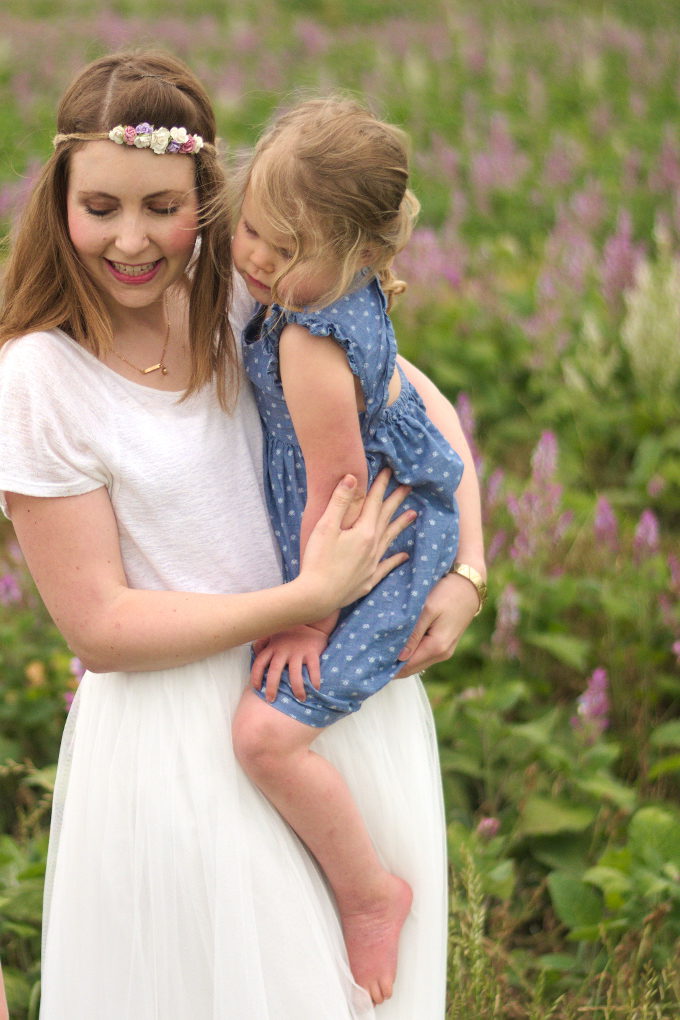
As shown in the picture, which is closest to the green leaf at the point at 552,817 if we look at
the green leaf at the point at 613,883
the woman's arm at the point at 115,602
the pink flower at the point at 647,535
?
the green leaf at the point at 613,883

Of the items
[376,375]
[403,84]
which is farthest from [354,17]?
[376,375]

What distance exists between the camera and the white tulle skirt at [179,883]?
1.80 m

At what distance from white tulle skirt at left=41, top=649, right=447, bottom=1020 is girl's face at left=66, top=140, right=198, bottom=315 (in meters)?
0.65

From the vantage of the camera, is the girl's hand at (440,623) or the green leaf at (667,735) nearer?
the girl's hand at (440,623)

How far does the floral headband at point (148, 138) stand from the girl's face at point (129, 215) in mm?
11

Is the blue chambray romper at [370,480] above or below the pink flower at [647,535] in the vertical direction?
above

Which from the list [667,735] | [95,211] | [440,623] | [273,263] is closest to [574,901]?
[667,735]

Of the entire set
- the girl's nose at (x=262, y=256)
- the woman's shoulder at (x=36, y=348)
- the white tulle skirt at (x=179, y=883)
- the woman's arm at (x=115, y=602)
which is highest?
the girl's nose at (x=262, y=256)

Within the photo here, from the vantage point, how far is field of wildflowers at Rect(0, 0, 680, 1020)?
2.54 meters

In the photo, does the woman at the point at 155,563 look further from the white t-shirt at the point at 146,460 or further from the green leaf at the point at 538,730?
the green leaf at the point at 538,730

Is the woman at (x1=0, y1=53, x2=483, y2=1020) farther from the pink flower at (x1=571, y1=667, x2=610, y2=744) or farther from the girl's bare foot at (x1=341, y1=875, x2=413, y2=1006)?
the pink flower at (x1=571, y1=667, x2=610, y2=744)

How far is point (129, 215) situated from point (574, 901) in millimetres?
1842

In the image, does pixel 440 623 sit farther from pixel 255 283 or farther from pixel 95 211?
pixel 95 211

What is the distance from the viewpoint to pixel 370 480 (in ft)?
6.45
